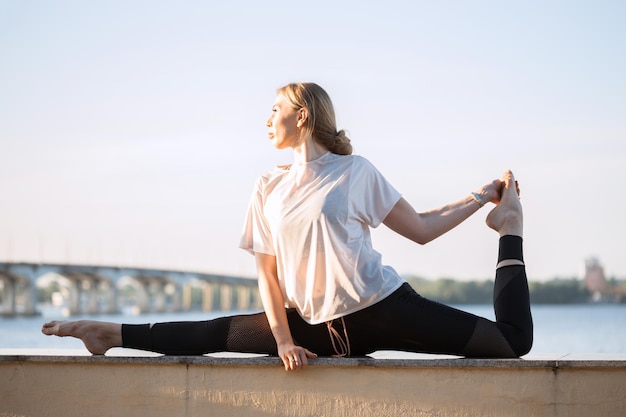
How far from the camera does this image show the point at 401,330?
10.6ft

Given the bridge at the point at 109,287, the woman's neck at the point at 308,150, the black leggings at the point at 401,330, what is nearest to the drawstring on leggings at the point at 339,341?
the black leggings at the point at 401,330

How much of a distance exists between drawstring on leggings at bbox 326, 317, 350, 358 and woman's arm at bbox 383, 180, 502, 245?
1.44 ft

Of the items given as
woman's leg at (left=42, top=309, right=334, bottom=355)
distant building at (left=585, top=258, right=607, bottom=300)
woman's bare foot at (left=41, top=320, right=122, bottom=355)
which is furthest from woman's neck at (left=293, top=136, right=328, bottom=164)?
distant building at (left=585, top=258, right=607, bottom=300)

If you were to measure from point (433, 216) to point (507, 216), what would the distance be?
277 mm

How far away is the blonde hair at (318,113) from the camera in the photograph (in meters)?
3.39

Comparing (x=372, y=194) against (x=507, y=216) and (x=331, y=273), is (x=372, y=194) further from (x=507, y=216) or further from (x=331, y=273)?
(x=507, y=216)

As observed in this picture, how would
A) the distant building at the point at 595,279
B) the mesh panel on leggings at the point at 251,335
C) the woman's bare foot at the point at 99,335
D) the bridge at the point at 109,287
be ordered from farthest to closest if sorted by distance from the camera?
the distant building at the point at 595,279
the bridge at the point at 109,287
the woman's bare foot at the point at 99,335
the mesh panel on leggings at the point at 251,335

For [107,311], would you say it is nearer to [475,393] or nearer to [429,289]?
[429,289]

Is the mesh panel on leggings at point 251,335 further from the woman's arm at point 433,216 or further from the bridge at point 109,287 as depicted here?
the bridge at point 109,287

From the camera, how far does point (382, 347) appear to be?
130 inches

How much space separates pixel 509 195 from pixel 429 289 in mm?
53960

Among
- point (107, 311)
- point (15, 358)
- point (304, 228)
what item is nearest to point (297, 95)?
point (304, 228)

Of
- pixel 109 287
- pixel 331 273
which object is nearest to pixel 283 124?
pixel 331 273

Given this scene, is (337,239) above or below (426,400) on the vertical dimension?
above
